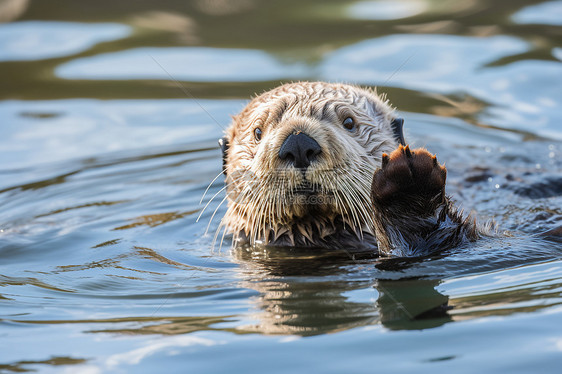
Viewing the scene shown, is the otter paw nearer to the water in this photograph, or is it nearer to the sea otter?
the sea otter

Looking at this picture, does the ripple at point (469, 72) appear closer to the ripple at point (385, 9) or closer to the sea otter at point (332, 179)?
the ripple at point (385, 9)

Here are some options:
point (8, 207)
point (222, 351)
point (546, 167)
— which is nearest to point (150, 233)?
point (8, 207)

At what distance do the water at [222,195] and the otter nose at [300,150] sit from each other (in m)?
0.58

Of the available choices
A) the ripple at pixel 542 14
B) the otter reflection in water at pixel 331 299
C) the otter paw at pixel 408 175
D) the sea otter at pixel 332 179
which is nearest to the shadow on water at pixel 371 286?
the otter reflection in water at pixel 331 299

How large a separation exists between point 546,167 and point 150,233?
3190mm

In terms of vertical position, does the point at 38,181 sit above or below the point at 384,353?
above

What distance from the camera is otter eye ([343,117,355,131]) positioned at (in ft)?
14.2

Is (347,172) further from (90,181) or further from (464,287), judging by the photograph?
(90,181)

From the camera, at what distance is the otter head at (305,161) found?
3.79 meters

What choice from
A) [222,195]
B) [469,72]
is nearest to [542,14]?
[469,72]

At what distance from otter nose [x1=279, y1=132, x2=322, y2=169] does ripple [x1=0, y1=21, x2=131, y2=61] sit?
643 centimetres

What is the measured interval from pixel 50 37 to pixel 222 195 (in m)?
4.84

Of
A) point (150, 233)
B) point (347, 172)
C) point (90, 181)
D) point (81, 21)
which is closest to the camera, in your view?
point (347, 172)

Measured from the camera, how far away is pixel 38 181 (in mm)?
6445
